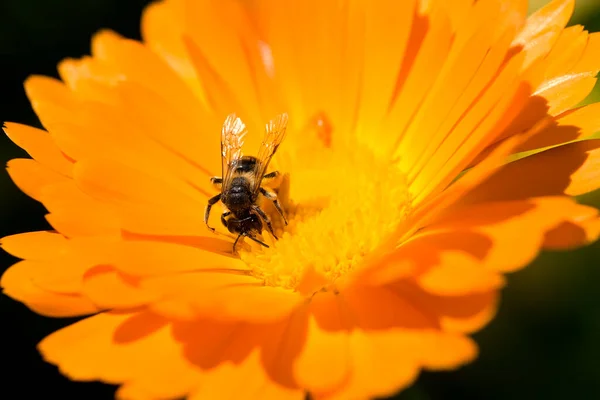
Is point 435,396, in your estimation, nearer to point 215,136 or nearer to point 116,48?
point 215,136

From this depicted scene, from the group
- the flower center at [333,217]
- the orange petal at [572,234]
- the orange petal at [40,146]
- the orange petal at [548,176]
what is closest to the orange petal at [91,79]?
the orange petal at [40,146]

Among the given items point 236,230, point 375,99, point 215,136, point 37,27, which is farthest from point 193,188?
point 37,27

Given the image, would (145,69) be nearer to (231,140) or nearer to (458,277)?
(231,140)

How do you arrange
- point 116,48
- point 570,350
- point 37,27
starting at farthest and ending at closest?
point 37,27 < point 116,48 < point 570,350

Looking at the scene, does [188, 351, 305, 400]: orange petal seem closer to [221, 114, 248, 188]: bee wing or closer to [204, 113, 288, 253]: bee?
[204, 113, 288, 253]: bee

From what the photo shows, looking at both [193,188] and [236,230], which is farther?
[193,188]

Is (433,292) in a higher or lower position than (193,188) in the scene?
lower

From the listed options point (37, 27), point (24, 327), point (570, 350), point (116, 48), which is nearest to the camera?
point (570, 350)
